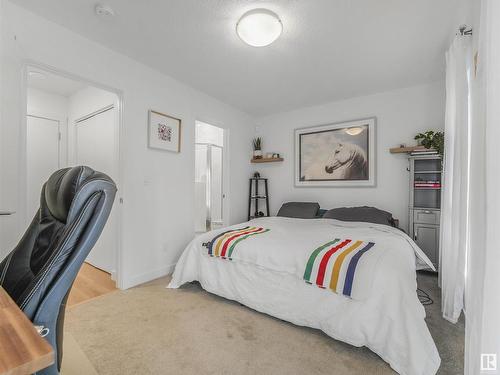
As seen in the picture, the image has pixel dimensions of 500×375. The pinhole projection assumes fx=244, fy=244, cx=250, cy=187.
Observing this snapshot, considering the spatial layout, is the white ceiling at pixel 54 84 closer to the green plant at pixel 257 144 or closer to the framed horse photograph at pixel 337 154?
the green plant at pixel 257 144

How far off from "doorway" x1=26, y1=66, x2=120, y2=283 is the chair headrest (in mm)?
2174

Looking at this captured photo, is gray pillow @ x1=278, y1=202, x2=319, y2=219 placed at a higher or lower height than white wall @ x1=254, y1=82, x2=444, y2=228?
lower

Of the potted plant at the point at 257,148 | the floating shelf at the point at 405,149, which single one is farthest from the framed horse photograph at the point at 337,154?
the potted plant at the point at 257,148

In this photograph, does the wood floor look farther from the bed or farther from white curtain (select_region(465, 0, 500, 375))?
white curtain (select_region(465, 0, 500, 375))

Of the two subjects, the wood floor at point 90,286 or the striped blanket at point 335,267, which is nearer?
the striped blanket at point 335,267

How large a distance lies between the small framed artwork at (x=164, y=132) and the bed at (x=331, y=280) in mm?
1226

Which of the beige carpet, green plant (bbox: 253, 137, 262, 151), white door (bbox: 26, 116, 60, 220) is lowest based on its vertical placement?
the beige carpet

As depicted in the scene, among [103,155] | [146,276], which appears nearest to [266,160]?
[103,155]

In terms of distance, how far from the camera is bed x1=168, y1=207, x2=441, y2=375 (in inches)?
57.6

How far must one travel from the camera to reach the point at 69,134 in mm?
3656

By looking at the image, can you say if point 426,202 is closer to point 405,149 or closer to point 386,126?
point 405,149

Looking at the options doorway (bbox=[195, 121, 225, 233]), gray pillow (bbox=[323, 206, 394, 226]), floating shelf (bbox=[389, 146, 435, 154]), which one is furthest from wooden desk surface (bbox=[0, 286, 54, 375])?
doorway (bbox=[195, 121, 225, 233])

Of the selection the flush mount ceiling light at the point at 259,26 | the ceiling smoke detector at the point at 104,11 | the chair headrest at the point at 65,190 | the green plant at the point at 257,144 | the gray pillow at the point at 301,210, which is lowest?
the gray pillow at the point at 301,210

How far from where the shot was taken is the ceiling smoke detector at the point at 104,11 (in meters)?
1.87
